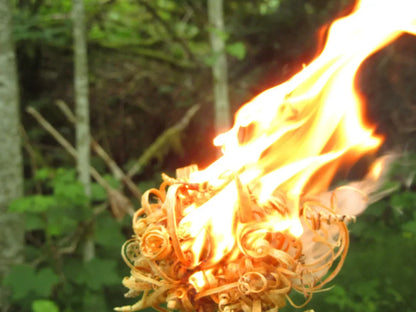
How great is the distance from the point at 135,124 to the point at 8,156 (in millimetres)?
1642

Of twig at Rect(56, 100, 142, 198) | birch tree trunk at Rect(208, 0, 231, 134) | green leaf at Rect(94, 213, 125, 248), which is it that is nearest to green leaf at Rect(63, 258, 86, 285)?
green leaf at Rect(94, 213, 125, 248)

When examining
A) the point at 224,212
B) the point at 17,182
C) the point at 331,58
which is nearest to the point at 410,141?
the point at 331,58

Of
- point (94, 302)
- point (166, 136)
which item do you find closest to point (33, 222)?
point (94, 302)

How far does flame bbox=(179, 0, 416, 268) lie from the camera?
1.46 m

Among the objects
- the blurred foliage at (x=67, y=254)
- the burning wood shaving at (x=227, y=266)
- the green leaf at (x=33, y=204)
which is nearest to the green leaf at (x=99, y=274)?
the blurred foliage at (x=67, y=254)

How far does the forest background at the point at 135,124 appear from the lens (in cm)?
394

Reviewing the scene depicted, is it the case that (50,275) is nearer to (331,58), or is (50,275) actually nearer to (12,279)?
(12,279)

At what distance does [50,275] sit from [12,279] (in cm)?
33

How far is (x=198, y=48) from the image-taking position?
6223 mm

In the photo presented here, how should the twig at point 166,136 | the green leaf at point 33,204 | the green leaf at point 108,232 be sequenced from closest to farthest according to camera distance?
the green leaf at point 33,204
the green leaf at point 108,232
the twig at point 166,136

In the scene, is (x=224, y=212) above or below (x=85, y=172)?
below

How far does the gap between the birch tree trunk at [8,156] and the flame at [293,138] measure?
276 centimetres

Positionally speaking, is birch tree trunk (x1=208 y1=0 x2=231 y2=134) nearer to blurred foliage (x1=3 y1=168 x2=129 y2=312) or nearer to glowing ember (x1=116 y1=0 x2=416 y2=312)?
blurred foliage (x1=3 y1=168 x2=129 y2=312)

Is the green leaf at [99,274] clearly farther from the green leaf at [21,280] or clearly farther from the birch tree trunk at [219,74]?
the birch tree trunk at [219,74]
